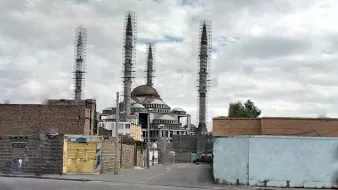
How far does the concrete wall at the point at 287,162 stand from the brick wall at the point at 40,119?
1637 centimetres

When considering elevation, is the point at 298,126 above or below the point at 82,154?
above

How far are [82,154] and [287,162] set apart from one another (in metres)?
15.0

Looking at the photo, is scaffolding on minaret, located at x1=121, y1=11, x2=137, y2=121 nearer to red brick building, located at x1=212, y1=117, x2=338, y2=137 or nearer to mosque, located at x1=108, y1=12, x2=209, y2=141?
mosque, located at x1=108, y1=12, x2=209, y2=141

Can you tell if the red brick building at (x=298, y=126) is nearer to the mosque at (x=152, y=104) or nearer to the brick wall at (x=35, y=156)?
the brick wall at (x=35, y=156)

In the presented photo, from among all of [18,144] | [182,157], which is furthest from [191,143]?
[18,144]

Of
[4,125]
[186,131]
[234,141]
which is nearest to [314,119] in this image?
[234,141]

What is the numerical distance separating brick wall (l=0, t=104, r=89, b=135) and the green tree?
5953 centimetres

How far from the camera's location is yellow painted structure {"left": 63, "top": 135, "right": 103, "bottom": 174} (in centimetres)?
3459

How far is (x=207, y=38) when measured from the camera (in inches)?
5212

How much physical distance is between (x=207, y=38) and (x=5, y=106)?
96.9 metres

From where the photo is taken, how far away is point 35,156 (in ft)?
111

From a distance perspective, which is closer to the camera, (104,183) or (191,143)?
(104,183)

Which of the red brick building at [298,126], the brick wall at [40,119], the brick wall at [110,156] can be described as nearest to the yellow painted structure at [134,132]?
the brick wall at [110,156]

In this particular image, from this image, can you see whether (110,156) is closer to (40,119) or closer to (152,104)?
(40,119)
